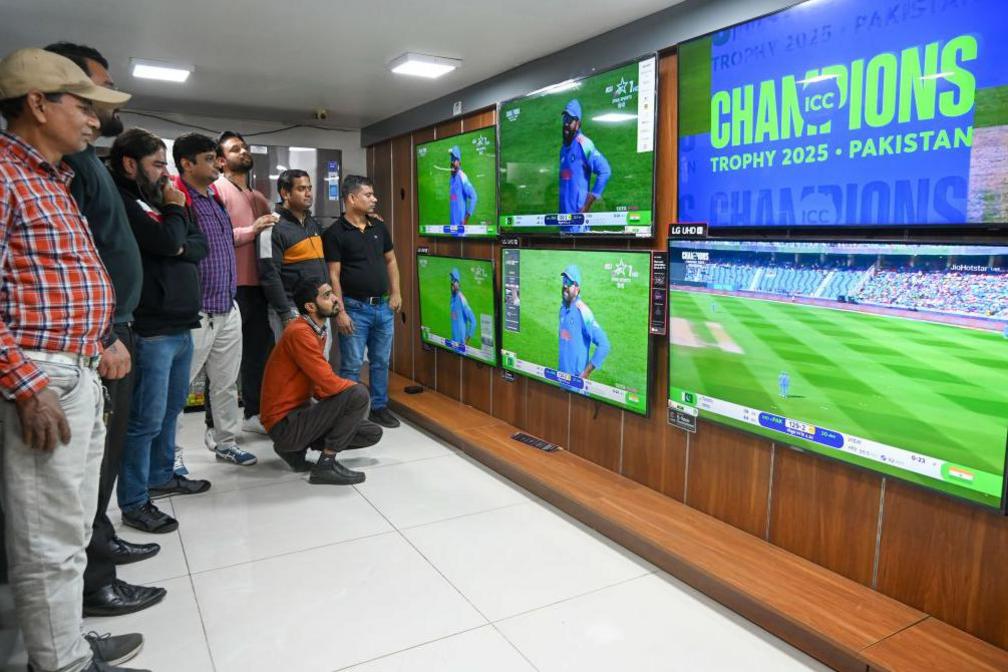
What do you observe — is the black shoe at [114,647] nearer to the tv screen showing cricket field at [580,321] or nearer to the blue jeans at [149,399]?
the blue jeans at [149,399]

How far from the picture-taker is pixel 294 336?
3516 millimetres

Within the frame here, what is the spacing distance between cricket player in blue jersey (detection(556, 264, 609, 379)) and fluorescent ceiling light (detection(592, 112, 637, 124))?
2.46 feet

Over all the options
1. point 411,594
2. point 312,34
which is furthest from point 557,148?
point 411,594

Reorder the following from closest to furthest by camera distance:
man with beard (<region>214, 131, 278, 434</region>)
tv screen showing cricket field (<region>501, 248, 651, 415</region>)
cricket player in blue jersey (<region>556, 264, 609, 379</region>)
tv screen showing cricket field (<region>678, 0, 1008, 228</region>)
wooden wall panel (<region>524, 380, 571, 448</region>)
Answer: tv screen showing cricket field (<region>678, 0, 1008, 228</region>) < tv screen showing cricket field (<region>501, 248, 651, 415</region>) < cricket player in blue jersey (<region>556, 264, 609, 379</region>) < wooden wall panel (<region>524, 380, 571, 448</region>) < man with beard (<region>214, 131, 278, 434</region>)

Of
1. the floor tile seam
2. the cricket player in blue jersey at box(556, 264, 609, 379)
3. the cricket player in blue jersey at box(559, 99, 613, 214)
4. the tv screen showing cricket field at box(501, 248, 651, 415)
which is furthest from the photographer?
the cricket player in blue jersey at box(556, 264, 609, 379)

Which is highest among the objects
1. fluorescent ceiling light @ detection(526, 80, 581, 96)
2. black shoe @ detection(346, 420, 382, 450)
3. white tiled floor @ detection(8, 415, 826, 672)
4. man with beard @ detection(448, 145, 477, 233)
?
fluorescent ceiling light @ detection(526, 80, 581, 96)

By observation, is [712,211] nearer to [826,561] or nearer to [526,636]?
[826,561]

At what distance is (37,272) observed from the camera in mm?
1696

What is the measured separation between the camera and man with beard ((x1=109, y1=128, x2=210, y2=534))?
273 cm

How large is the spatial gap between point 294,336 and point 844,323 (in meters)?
2.56

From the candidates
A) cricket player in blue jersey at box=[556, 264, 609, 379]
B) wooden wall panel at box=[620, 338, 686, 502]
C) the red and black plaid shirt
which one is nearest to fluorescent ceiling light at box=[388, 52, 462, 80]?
cricket player in blue jersey at box=[556, 264, 609, 379]

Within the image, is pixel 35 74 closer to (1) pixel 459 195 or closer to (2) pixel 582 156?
(2) pixel 582 156

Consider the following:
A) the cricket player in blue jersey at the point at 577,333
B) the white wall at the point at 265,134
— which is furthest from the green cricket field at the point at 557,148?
the white wall at the point at 265,134

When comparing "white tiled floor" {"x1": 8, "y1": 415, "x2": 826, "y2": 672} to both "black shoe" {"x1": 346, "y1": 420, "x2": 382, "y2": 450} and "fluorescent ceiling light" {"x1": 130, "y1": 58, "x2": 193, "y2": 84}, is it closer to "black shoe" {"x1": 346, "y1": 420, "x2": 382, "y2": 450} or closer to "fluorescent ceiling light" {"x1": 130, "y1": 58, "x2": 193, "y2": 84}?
"black shoe" {"x1": 346, "y1": 420, "x2": 382, "y2": 450}
